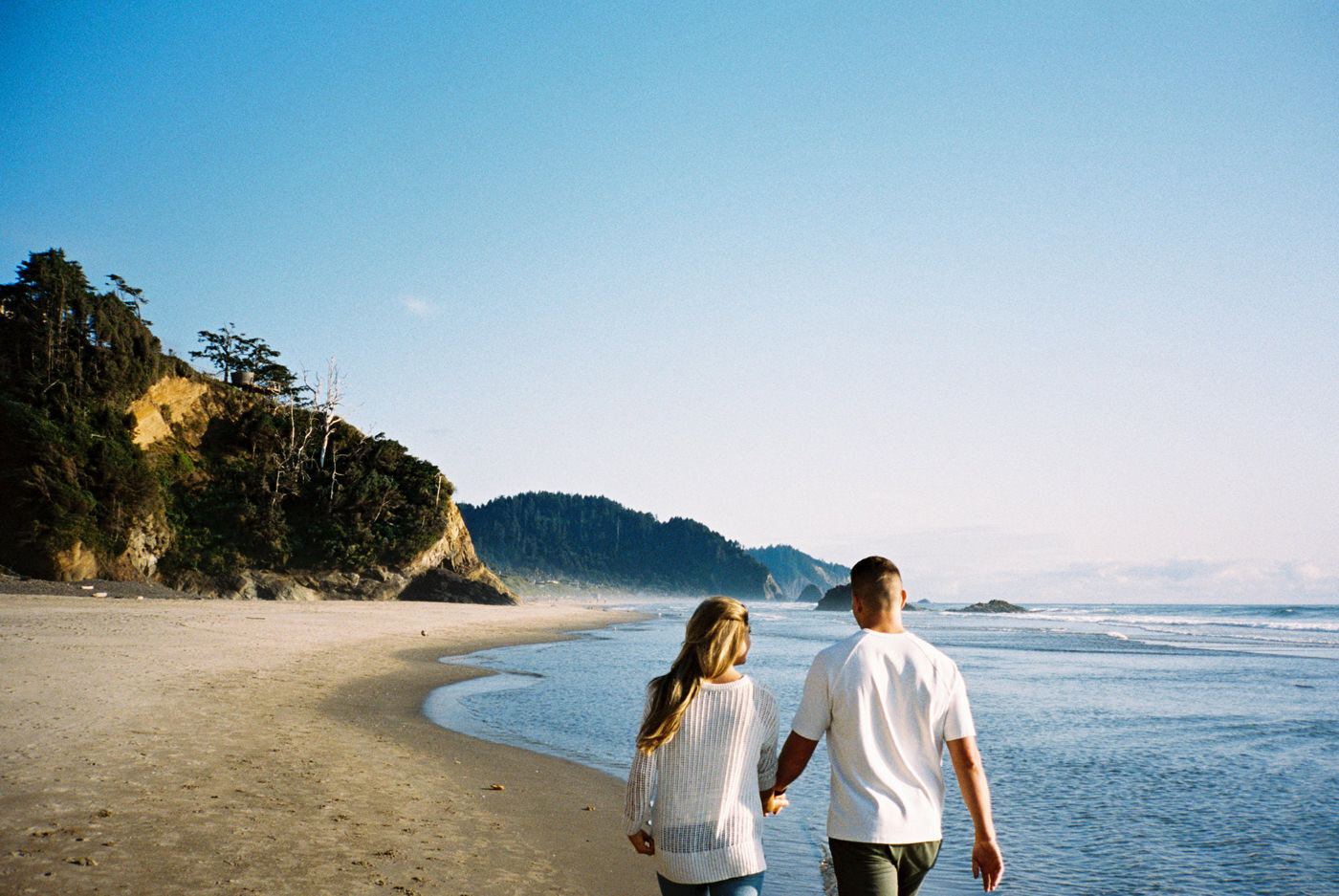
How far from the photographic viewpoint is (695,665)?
2.38 meters

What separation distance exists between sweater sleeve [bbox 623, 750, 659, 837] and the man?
0.44m

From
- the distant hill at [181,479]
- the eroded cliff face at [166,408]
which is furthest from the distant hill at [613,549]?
the eroded cliff face at [166,408]

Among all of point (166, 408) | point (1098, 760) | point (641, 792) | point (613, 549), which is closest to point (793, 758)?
point (641, 792)

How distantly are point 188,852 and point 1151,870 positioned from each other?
20.9 feet

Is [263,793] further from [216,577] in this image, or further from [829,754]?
[216,577]

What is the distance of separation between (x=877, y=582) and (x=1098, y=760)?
8.19m

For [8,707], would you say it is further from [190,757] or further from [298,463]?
[298,463]

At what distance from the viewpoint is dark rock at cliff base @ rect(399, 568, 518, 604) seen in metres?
39.1

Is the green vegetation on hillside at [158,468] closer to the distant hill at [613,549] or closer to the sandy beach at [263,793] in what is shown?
the sandy beach at [263,793]

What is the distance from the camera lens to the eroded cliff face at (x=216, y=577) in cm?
2817

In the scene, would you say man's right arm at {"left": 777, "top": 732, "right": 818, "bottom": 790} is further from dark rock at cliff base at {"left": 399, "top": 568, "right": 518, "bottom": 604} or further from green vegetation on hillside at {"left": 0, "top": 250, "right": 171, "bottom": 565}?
dark rock at cliff base at {"left": 399, "top": 568, "right": 518, "bottom": 604}

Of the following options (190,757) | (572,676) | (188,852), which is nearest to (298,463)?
(572,676)

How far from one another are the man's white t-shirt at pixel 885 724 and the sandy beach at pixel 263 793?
2.78 m

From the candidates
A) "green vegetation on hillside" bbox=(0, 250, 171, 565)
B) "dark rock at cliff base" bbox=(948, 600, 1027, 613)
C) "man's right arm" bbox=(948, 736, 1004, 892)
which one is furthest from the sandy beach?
"dark rock at cliff base" bbox=(948, 600, 1027, 613)
